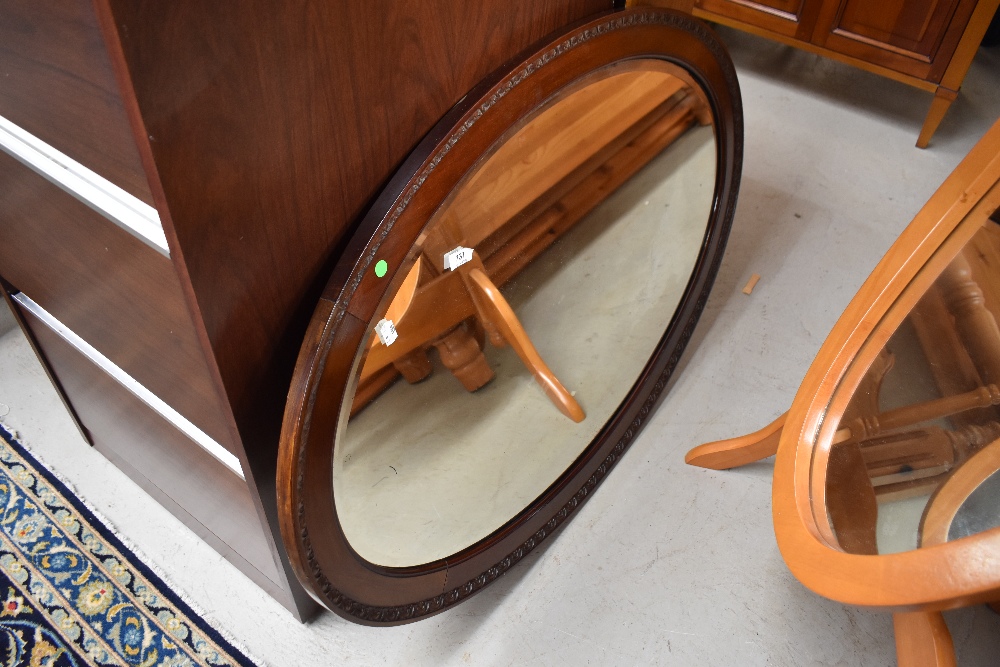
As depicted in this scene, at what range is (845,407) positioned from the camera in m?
0.83

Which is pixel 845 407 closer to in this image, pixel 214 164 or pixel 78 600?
pixel 214 164

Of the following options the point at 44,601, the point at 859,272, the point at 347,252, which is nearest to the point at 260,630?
the point at 44,601

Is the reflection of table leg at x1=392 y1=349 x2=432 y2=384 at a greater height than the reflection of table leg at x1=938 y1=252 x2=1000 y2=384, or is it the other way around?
the reflection of table leg at x1=938 y1=252 x2=1000 y2=384

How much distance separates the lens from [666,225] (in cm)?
105

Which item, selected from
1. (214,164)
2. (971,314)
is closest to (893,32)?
(971,314)

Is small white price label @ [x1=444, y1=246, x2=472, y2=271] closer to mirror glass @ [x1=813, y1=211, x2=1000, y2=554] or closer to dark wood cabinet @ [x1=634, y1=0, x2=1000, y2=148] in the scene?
mirror glass @ [x1=813, y1=211, x2=1000, y2=554]

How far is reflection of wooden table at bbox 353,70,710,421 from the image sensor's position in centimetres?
73

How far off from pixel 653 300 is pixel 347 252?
0.54 metres

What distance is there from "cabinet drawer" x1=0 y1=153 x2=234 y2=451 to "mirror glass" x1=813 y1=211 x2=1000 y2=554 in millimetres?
570

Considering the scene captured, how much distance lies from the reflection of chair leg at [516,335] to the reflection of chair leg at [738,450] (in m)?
0.20

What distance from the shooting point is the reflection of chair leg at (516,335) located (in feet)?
2.66

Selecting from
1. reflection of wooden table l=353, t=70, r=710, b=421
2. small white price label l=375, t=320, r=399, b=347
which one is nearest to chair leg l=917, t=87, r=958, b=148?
reflection of wooden table l=353, t=70, r=710, b=421

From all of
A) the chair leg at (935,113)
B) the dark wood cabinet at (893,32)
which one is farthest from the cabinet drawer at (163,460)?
the chair leg at (935,113)

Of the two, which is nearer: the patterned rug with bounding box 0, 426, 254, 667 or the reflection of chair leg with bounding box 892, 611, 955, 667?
the reflection of chair leg with bounding box 892, 611, 955, 667
